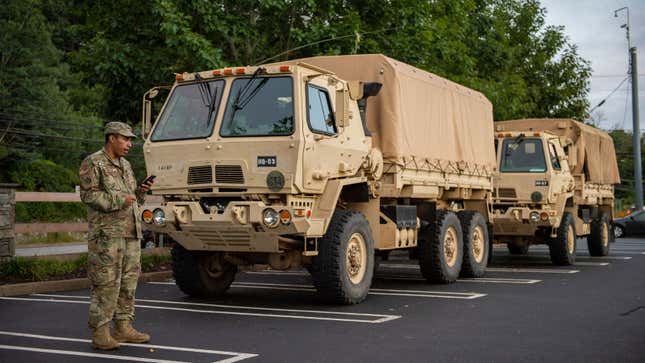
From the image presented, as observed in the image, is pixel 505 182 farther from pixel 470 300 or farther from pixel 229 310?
pixel 229 310

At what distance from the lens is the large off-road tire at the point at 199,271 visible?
11.9 meters

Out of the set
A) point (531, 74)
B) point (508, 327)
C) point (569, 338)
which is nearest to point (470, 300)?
point (508, 327)

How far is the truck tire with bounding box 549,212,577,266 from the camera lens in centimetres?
1783

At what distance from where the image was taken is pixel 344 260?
10930 millimetres

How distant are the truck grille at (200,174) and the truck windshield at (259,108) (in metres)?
0.47

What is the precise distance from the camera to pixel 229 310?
1087 centimetres

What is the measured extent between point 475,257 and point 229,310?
5.85 m

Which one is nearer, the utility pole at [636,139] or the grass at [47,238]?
the grass at [47,238]

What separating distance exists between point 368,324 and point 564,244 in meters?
9.38

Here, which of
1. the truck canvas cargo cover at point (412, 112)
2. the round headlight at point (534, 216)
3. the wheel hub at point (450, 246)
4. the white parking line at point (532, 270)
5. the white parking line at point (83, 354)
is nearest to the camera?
the white parking line at point (83, 354)

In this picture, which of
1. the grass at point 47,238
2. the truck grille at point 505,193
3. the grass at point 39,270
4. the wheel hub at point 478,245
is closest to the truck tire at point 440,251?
the wheel hub at point 478,245

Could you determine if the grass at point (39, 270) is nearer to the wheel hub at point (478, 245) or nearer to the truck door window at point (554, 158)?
the wheel hub at point (478, 245)

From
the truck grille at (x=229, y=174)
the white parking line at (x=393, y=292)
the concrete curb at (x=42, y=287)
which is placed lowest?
the white parking line at (x=393, y=292)

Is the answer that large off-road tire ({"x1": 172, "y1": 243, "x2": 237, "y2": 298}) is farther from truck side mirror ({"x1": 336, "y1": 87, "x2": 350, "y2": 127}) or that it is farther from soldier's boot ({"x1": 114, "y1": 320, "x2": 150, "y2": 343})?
soldier's boot ({"x1": 114, "y1": 320, "x2": 150, "y2": 343})
